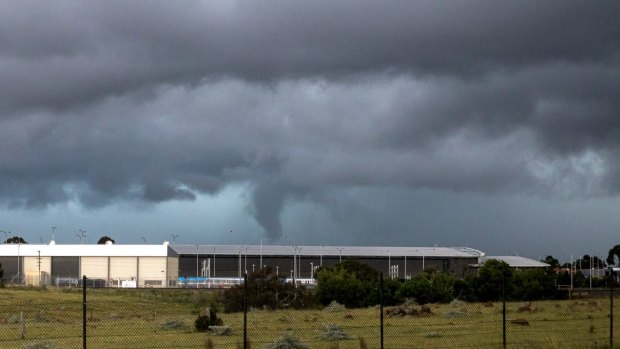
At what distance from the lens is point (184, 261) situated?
495 ft

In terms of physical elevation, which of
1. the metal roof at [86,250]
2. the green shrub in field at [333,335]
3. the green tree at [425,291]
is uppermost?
the metal roof at [86,250]

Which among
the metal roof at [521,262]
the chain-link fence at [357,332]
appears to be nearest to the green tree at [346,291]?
the chain-link fence at [357,332]

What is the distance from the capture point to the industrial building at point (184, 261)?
133m

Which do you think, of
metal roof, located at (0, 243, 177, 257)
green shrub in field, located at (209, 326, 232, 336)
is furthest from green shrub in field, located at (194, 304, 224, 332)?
metal roof, located at (0, 243, 177, 257)

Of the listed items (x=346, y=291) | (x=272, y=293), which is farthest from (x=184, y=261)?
(x=272, y=293)

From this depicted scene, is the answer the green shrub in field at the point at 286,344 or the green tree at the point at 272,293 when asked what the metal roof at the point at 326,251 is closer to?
the green tree at the point at 272,293

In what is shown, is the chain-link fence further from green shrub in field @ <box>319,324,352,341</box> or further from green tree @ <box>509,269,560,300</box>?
green tree @ <box>509,269,560,300</box>

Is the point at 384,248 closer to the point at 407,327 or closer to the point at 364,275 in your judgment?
the point at 364,275

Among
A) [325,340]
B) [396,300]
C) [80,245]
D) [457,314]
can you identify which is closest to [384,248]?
[80,245]

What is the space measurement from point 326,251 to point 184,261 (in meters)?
24.4

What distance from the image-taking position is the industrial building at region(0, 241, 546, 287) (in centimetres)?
13262

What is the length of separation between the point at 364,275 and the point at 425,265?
69560 millimetres

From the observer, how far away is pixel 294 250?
153 metres

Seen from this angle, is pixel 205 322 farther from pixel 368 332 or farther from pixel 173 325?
pixel 368 332
